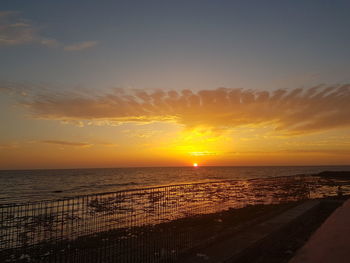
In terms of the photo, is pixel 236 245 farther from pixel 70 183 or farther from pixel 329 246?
pixel 70 183

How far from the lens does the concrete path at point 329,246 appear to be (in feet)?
31.4

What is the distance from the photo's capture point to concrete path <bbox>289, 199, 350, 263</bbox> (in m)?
9.59

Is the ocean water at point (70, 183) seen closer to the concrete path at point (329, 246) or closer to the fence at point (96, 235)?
the fence at point (96, 235)

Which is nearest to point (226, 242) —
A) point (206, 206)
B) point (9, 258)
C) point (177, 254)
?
point (177, 254)

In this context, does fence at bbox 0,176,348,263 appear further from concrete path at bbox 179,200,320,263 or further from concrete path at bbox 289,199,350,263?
concrete path at bbox 289,199,350,263

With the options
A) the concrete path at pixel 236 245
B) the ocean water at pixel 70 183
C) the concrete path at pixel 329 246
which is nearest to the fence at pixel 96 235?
the concrete path at pixel 236 245

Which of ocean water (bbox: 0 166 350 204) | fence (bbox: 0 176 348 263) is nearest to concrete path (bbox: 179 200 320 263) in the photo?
fence (bbox: 0 176 348 263)

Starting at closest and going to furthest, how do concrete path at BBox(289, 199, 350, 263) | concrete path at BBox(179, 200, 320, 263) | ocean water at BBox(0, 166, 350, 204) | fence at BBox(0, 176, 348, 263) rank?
concrete path at BBox(179, 200, 320, 263) < fence at BBox(0, 176, 348, 263) < concrete path at BBox(289, 199, 350, 263) < ocean water at BBox(0, 166, 350, 204)

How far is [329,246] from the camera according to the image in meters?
10.9

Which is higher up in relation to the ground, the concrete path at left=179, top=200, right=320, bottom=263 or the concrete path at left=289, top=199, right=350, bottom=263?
the concrete path at left=179, top=200, right=320, bottom=263

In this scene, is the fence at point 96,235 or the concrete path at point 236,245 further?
the fence at point 96,235

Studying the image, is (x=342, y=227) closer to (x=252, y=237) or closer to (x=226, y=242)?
(x=252, y=237)

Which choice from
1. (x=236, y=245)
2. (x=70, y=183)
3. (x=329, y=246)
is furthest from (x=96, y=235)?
(x=70, y=183)

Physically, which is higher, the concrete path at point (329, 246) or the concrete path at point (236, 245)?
the concrete path at point (236, 245)
